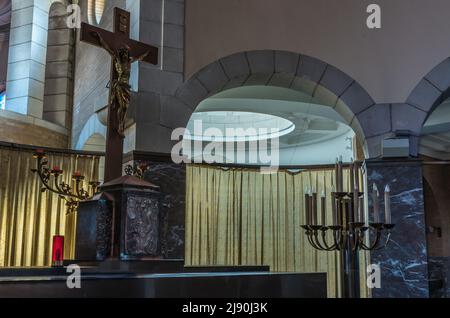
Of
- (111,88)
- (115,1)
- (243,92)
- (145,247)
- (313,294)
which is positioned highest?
(115,1)

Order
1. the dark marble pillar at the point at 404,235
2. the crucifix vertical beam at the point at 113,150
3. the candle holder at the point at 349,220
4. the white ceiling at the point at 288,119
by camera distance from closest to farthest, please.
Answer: the candle holder at the point at 349,220 < the crucifix vertical beam at the point at 113,150 < the dark marble pillar at the point at 404,235 < the white ceiling at the point at 288,119

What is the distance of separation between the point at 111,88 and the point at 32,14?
634 cm

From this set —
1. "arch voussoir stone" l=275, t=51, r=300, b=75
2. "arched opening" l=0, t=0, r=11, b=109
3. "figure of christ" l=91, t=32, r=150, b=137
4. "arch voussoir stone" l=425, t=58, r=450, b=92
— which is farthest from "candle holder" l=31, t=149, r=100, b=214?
"arched opening" l=0, t=0, r=11, b=109

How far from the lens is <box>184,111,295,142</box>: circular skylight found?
1351 cm

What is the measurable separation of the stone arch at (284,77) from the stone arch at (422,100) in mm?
357

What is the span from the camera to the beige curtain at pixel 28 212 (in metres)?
7.38

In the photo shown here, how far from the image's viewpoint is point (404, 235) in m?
6.40

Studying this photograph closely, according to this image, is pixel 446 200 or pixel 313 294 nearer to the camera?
pixel 313 294

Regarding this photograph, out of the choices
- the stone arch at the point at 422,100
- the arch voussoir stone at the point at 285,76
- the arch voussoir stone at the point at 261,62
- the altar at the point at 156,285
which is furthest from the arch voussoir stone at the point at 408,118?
the altar at the point at 156,285

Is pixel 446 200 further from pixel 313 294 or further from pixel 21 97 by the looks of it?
pixel 313 294

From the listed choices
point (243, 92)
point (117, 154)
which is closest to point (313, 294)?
point (117, 154)

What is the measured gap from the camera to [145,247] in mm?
4492

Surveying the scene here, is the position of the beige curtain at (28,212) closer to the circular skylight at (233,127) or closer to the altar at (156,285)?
the altar at (156,285)

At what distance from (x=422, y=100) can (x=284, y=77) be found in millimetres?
1689
